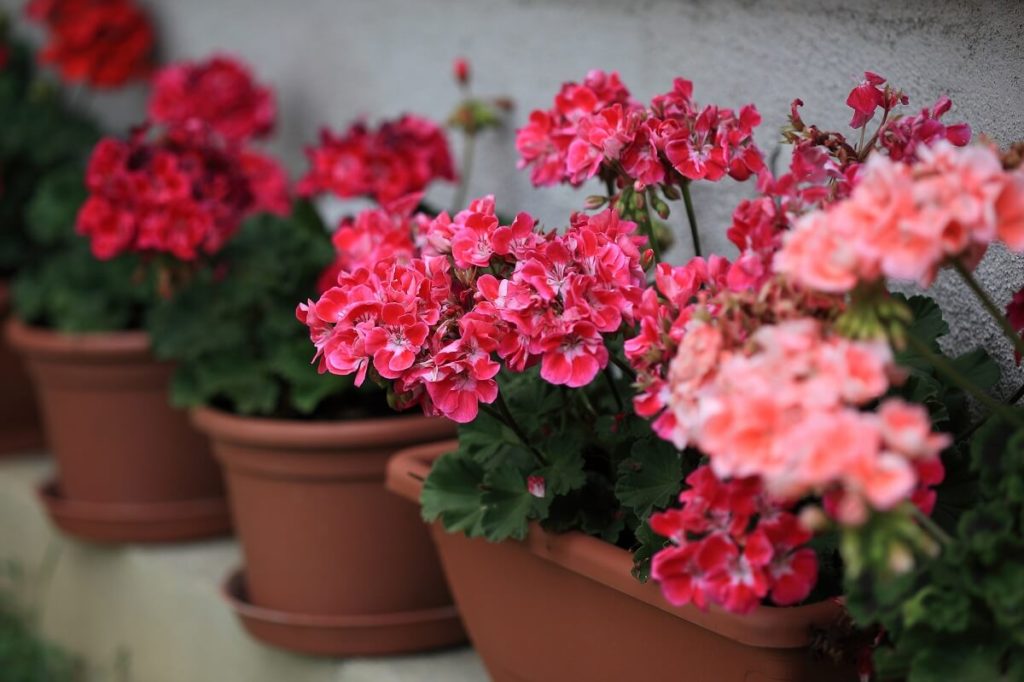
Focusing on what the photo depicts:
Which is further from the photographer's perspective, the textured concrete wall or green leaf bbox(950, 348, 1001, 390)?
the textured concrete wall

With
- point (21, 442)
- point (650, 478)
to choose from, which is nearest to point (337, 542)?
point (650, 478)

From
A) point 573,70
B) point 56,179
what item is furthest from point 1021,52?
point 56,179

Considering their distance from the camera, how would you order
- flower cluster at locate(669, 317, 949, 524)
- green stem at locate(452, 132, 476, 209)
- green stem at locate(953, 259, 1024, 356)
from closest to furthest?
flower cluster at locate(669, 317, 949, 524) < green stem at locate(953, 259, 1024, 356) < green stem at locate(452, 132, 476, 209)

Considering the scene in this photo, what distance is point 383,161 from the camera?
1.94 m

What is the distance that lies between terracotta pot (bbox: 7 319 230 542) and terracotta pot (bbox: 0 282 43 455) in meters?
0.67

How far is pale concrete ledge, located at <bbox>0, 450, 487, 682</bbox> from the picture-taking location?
73.8 inches

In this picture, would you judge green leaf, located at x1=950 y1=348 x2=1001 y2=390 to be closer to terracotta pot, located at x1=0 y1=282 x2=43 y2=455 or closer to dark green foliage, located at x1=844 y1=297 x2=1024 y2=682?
dark green foliage, located at x1=844 y1=297 x2=1024 y2=682

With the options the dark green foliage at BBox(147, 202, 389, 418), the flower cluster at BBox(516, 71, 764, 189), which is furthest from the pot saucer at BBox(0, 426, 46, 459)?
the flower cluster at BBox(516, 71, 764, 189)

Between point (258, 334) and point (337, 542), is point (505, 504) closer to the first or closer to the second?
point (337, 542)

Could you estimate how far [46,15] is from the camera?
304 centimetres

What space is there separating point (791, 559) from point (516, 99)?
1233mm

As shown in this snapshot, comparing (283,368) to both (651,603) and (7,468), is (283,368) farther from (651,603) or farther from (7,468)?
(7,468)

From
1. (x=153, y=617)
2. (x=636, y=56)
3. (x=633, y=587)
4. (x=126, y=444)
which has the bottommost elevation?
(x=153, y=617)

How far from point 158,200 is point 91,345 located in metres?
0.45
